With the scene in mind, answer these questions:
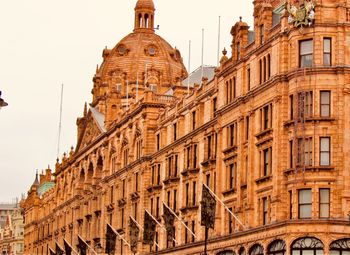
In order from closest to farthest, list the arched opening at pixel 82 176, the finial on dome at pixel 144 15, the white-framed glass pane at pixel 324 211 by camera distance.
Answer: the white-framed glass pane at pixel 324 211 < the arched opening at pixel 82 176 < the finial on dome at pixel 144 15

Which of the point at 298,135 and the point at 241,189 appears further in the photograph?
the point at 241,189

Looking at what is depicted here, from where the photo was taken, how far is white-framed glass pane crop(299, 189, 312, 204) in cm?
7319

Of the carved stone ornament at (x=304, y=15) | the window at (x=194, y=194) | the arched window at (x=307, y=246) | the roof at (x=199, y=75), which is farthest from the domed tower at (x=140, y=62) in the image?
the arched window at (x=307, y=246)

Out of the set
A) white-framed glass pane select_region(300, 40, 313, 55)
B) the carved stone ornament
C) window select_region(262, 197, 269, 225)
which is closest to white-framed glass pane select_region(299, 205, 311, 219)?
window select_region(262, 197, 269, 225)

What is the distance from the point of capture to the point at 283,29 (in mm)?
76750

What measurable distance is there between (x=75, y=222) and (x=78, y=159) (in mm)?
9888

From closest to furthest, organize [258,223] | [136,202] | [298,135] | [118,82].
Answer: [298,135] < [258,223] < [136,202] < [118,82]

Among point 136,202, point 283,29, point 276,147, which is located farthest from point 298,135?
point 136,202

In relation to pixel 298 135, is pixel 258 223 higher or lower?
lower

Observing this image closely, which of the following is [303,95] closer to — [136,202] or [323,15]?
[323,15]

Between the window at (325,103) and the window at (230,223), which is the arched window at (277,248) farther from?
the window at (325,103)

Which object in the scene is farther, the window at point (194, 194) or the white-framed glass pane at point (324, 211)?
the window at point (194, 194)

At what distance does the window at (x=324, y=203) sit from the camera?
72625 millimetres

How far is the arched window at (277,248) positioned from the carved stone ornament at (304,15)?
53.4 ft
